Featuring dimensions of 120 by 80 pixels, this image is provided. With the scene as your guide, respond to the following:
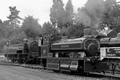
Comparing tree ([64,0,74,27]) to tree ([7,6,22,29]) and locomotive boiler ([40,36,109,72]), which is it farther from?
tree ([7,6,22,29])

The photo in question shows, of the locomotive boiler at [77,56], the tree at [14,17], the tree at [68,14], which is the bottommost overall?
the locomotive boiler at [77,56]

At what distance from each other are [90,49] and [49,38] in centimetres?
397

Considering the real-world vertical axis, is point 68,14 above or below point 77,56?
above

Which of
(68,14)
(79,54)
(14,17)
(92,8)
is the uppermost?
(14,17)

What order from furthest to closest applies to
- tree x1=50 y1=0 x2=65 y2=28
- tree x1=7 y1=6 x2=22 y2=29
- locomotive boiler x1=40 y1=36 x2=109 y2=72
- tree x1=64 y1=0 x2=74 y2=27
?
tree x1=7 y1=6 x2=22 y2=29 < tree x1=64 y1=0 x2=74 y2=27 < tree x1=50 y1=0 x2=65 y2=28 < locomotive boiler x1=40 y1=36 x2=109 y2=72

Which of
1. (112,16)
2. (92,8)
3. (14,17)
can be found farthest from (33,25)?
(14,17)

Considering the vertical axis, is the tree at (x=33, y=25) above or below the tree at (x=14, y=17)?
below

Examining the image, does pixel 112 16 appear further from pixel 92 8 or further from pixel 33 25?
pixel 33 25

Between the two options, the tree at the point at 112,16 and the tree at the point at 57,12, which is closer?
the tree at the point at 57,12

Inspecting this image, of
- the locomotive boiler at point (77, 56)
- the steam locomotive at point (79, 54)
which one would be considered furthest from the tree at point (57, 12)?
the locomotive boiler at point (77, 56)

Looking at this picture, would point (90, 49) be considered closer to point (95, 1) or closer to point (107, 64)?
point (107, 64)

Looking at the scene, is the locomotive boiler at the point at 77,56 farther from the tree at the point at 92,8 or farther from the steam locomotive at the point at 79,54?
the tree at the point at 92,8

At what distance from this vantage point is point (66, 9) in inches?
824

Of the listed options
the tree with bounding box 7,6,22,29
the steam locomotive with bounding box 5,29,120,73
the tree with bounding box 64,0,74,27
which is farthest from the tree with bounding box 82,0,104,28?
the tree with bounding box 7,6,22,29
